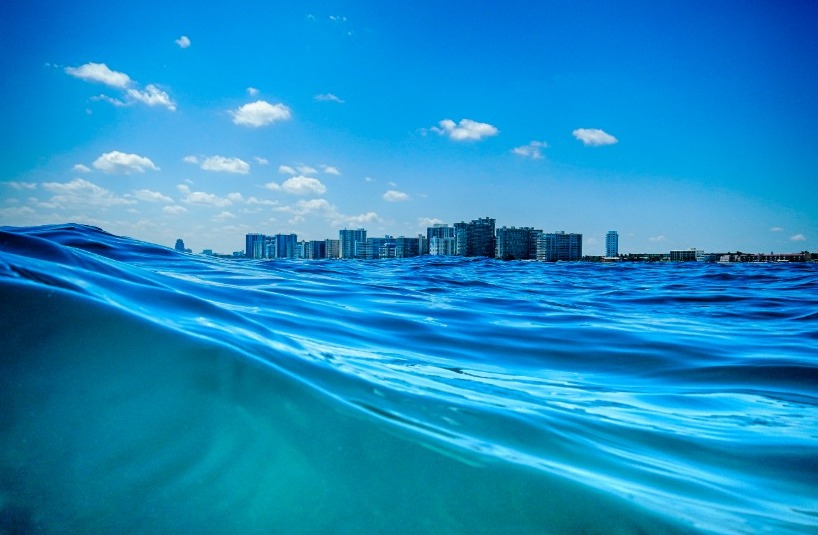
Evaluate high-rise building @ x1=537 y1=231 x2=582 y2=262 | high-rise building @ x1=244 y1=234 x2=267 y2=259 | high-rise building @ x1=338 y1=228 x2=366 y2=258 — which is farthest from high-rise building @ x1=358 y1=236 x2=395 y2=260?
high-rise building @ x1=537 y1=231 x2=582 y2=262

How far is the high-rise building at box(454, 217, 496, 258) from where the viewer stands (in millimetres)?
78312

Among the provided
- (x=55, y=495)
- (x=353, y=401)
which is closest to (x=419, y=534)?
(x=353, y=401)

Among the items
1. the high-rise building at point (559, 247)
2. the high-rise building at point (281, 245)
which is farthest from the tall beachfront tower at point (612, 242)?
the high-rise building at point (281, 245)

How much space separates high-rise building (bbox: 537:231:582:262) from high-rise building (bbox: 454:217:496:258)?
8900mm

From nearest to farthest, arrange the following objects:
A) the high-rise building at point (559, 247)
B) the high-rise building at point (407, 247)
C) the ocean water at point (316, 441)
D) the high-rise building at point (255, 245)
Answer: the ocean water at point (316, 441) → the high-rise building at point (255, 245) → the high-rise building at point (407, 247) → the high-rise building at point (559, 247)

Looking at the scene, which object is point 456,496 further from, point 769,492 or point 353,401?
point 769,492

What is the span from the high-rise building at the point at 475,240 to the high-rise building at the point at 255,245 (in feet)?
106

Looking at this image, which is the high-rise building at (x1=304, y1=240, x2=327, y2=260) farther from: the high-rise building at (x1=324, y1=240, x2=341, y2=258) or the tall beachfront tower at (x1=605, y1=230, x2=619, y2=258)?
the tall beachfront tower at (x1=605, y1=230, x2=619, y2=258)

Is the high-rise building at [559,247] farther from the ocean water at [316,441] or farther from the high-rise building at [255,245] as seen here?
the ocean water at [316,441]

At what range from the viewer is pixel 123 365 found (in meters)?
1.20

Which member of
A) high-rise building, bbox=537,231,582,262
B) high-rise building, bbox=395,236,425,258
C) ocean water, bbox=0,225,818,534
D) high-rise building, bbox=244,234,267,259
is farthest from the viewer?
high-rise building, bbox=537,231,582,262

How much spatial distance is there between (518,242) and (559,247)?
7484 mm

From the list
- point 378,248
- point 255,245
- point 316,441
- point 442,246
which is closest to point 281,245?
point 255,245

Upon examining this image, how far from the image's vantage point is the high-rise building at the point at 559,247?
78938 mm
